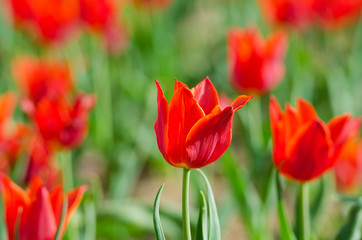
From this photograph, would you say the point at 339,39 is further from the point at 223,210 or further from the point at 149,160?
the point at 223,210

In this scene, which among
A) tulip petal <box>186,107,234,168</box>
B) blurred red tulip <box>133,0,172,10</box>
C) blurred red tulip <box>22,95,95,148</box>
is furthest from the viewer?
blurred red tulip <box>133,0,172,10</box>

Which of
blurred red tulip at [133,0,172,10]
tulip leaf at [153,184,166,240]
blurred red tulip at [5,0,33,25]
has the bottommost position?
tulip leaf at [153,184,166,240]

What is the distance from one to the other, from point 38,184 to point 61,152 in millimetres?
430

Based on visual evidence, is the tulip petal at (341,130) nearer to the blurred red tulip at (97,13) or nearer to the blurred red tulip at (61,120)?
the blurred red tulip at (61,120)

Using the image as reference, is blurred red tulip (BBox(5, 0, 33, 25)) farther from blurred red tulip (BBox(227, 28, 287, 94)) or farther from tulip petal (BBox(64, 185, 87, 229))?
tulip petal (BBox(64, 185, 87, 229))

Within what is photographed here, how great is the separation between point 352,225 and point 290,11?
1213mm

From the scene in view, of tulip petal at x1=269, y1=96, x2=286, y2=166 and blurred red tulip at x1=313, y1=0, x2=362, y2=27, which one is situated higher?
blurred red tulip at x1=313, y1=0, x2=362, y2=27

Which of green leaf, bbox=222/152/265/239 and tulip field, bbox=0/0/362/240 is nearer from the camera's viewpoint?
tulip field, bbox=0/0/362/240

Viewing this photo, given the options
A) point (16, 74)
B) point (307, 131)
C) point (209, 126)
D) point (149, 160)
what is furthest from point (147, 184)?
point (209, 126)

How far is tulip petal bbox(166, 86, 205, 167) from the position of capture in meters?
0.72

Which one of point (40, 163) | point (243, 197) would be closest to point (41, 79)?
point (40, 163)

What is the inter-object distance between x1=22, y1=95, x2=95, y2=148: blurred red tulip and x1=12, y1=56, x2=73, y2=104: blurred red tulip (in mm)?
395

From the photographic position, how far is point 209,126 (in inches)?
28.1

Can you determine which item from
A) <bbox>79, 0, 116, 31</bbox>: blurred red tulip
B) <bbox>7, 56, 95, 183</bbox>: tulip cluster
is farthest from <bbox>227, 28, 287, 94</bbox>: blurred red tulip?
<bbox>79, 0, 116, 31</bbox>: blurred red tulip
